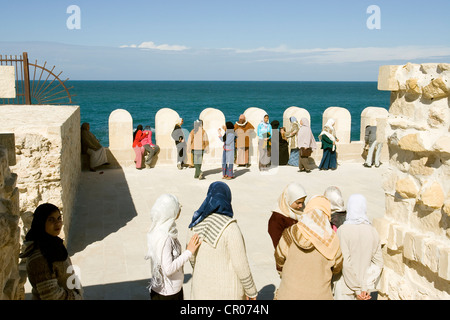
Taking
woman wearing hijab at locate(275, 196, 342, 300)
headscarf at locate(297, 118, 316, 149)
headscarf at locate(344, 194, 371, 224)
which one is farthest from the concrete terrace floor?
woman wearing hijab at locate(275, 196, 342, 300)

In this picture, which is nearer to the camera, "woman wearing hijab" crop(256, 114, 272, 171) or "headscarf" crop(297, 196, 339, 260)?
"headscarf" crop(297, 196, 339, 260)

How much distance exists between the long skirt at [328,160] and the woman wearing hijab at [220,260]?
905 centimetres

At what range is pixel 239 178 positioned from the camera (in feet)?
36.8

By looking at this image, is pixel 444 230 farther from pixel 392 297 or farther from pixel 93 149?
pixel 93 149

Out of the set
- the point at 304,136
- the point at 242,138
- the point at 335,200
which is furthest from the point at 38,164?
the point at 304,136

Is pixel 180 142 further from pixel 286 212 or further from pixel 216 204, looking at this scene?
pixel 216 204

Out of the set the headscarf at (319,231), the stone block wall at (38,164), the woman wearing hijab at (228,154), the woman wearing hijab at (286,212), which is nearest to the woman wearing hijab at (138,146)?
the woman wearing hijab at (228,154)

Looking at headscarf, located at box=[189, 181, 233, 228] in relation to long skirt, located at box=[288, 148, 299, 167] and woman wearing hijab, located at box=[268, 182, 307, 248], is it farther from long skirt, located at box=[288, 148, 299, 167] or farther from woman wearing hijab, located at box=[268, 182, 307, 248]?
long skirt, located at box=[288, 148, 299, 167]

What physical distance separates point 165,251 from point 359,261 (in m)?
1.56

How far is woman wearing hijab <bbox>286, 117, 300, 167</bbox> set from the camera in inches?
482
